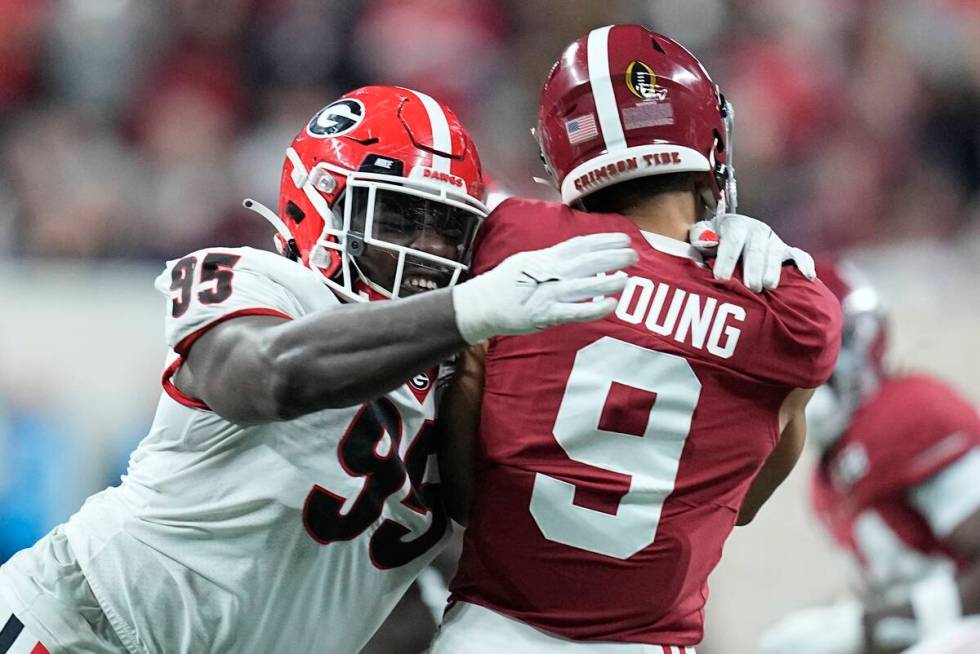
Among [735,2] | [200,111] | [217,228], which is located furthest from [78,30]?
[735,2]

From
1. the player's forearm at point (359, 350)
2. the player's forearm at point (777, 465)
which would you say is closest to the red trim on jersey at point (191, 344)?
the player's forearm at point (359, 350)

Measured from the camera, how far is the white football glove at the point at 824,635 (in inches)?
165

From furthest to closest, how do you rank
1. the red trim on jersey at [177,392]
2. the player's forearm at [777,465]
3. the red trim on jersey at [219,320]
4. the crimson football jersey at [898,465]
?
the crimson football jersey at [898,465] < the player's forearm at [777,465] < the red trim on jersey at [177,392] < the red trim on jersey at [219,320]

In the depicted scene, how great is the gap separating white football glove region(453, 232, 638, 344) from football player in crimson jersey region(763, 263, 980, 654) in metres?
2.45

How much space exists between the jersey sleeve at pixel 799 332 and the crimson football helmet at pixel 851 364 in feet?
7.40

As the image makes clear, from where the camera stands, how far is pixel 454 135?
2.55 meters

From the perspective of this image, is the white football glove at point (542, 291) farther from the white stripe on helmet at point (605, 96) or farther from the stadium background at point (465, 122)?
the stadium background at point (465, 122)

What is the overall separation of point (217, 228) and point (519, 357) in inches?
145

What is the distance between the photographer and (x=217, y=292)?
7.27 feet

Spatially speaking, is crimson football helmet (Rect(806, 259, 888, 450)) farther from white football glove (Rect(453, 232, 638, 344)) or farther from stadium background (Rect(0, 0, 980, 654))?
white football glove (Rect(453, 232, 638, 344))

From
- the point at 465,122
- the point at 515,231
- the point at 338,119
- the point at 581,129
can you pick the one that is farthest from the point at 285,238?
the point at 465,122

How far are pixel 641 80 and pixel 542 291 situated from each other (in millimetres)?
661

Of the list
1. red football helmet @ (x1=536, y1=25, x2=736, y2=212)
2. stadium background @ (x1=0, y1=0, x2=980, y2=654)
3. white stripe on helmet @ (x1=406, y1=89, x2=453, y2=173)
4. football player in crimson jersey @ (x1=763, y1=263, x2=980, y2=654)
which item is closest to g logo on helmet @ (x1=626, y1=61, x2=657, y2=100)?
red football helmet @ (x1=536, y1=25, x2=736, y2=212)

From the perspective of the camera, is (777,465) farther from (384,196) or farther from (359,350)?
(359,350)
